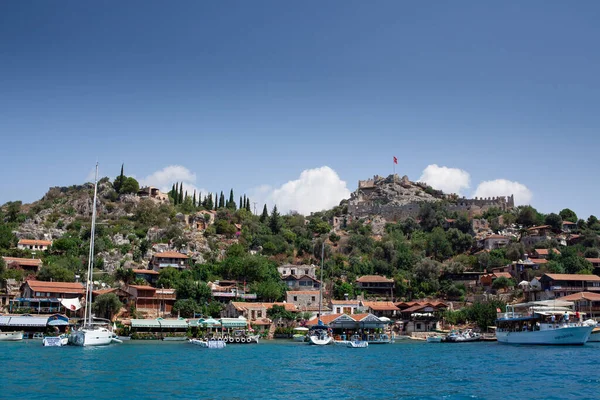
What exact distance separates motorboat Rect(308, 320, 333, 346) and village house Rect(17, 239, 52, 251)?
3966cm

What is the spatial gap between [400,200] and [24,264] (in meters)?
69.0

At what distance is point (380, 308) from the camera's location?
218 ft

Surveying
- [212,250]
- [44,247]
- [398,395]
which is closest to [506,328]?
[398,395]

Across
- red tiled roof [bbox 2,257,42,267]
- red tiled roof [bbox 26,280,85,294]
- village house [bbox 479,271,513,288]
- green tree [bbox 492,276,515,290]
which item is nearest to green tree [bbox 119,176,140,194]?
red tiled roof [bbox 2,257,42,267]

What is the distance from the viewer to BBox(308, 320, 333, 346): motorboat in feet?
170

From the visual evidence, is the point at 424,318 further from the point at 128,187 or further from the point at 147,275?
the point at 128,187

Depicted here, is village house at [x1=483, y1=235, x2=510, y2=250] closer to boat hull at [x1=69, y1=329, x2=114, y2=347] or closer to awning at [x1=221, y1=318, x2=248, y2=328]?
awning at [x1=221, y1=318, x2=248, y2=328]

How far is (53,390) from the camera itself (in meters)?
23.8

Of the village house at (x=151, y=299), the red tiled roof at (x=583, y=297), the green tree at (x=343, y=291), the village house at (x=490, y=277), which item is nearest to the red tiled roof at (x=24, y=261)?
A: the village house at (x=151, y=299)

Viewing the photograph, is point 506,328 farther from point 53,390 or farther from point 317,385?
point 53,390

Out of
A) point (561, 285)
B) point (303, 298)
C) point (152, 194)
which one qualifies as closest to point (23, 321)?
point (303, 298)

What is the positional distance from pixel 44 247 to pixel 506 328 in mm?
56880

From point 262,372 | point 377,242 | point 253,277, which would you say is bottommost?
point 262,372

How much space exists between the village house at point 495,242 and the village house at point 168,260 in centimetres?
4405
